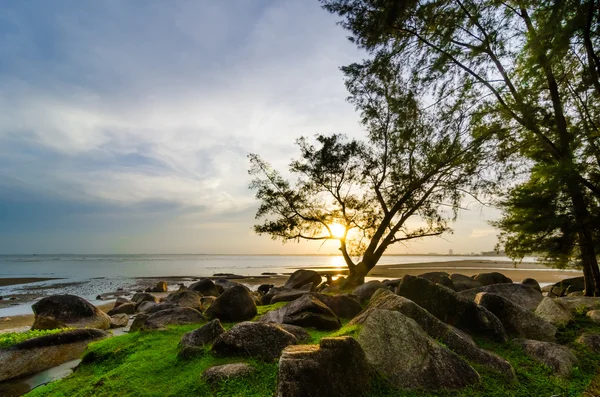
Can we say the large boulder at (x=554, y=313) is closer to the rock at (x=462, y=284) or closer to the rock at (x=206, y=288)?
the rock at (x=462, y=284)

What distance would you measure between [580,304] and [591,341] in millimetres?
3849

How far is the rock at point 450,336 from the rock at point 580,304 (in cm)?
564

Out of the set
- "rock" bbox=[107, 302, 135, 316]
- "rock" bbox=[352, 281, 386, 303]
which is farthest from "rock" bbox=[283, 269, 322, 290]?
"rock" bbox=[107, 302, 135, 316]

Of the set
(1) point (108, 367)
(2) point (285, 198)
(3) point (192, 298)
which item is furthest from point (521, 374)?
(2) point (285, 198)

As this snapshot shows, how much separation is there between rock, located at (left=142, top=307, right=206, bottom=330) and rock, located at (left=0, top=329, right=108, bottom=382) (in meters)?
1.86

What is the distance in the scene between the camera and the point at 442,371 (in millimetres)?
5211

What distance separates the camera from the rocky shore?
16.2 ft

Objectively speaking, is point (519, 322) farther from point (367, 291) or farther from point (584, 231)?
A: point (584, 231)

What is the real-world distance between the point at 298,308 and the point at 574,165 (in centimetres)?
1077

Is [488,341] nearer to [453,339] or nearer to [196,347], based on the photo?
[453,339]

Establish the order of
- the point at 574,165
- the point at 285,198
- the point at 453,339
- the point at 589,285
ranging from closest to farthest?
1. the point at 453,339
2. the point at 574,165
3. the point at 589,285
4. the point at 285,198

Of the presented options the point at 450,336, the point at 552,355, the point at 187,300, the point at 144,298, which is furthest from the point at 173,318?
the point at 552,355

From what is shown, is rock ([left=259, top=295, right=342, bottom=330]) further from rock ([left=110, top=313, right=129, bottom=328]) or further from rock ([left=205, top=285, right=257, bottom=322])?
rock ([left=110, top=313, right=129, bottom=328])

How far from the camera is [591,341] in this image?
23.7 ft
